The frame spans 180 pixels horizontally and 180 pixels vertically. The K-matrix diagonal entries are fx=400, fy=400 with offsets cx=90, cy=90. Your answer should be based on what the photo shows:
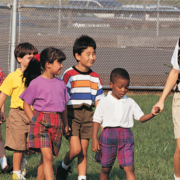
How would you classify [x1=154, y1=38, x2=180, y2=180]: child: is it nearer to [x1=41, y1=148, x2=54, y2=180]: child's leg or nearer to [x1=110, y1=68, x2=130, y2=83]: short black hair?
[x1=110, y1=68, x2=130, y2=83]: short black hair

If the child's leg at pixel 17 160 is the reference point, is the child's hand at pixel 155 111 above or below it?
above

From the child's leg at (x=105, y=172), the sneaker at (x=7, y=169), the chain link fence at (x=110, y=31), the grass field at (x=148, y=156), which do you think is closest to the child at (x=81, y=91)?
the child's leg at (x=105, y=172)

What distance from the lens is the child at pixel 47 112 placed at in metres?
3.93

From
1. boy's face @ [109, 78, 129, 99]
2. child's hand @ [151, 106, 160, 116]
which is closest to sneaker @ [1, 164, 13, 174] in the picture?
boy's face @ [109, 78, 129, 99]

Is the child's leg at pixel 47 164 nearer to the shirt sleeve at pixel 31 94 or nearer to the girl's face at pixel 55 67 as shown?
the shirt sleeve at pixel 31 94

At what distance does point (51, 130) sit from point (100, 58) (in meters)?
6.13

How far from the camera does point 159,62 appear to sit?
1007cm

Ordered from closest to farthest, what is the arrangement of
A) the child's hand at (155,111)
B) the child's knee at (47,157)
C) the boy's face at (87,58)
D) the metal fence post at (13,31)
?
the child's hand at (155,111), the child's knee at (47,157), the boy's face at (87,58), the metal fence post at (13,31)

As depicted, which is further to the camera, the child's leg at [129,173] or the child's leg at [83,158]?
the child's leg at [83,158]

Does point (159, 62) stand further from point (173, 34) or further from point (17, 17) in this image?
→ point (17, 17)

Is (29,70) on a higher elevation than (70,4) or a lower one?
lower

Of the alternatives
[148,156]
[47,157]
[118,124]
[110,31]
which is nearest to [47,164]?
[47,157]

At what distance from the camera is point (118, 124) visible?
3.81 metres

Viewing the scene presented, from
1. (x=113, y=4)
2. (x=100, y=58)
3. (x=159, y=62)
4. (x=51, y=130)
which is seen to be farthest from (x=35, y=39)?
(x=51, y=130)
